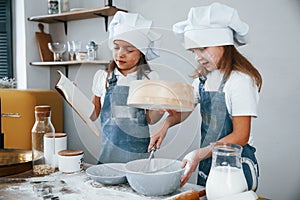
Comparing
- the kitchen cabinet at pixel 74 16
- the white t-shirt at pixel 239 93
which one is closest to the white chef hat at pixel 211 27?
the white t-shirt at pixel 239 93

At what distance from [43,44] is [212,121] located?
1.91m

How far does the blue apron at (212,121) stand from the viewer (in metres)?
1.40

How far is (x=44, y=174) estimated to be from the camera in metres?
1.23

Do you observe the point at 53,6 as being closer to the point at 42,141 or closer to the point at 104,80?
the point at 104,80

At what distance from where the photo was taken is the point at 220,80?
141cm

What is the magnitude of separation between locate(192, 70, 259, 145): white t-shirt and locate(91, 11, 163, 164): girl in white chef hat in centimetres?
29

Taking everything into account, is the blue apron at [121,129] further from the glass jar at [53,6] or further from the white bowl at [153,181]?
the glass jar at [53,6]

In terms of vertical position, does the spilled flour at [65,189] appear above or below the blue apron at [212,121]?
below

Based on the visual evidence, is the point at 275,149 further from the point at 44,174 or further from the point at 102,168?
the point at 44,174

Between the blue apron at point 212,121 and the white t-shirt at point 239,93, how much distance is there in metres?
0.02

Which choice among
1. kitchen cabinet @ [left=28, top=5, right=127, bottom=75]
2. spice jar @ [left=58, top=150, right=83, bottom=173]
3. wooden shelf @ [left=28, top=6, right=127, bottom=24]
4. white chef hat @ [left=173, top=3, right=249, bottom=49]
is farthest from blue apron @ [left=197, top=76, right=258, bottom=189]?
wooden shelf @ [left=28, top=6, right=127, bottom=24]

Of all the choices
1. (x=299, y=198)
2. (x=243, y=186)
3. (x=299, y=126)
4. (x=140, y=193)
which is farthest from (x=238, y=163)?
(x=299, y=198)

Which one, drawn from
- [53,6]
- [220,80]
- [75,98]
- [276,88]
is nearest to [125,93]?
[75,98]

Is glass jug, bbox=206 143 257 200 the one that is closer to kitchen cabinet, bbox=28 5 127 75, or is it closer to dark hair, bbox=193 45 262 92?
dark hair, bbox=193 45 262 92
